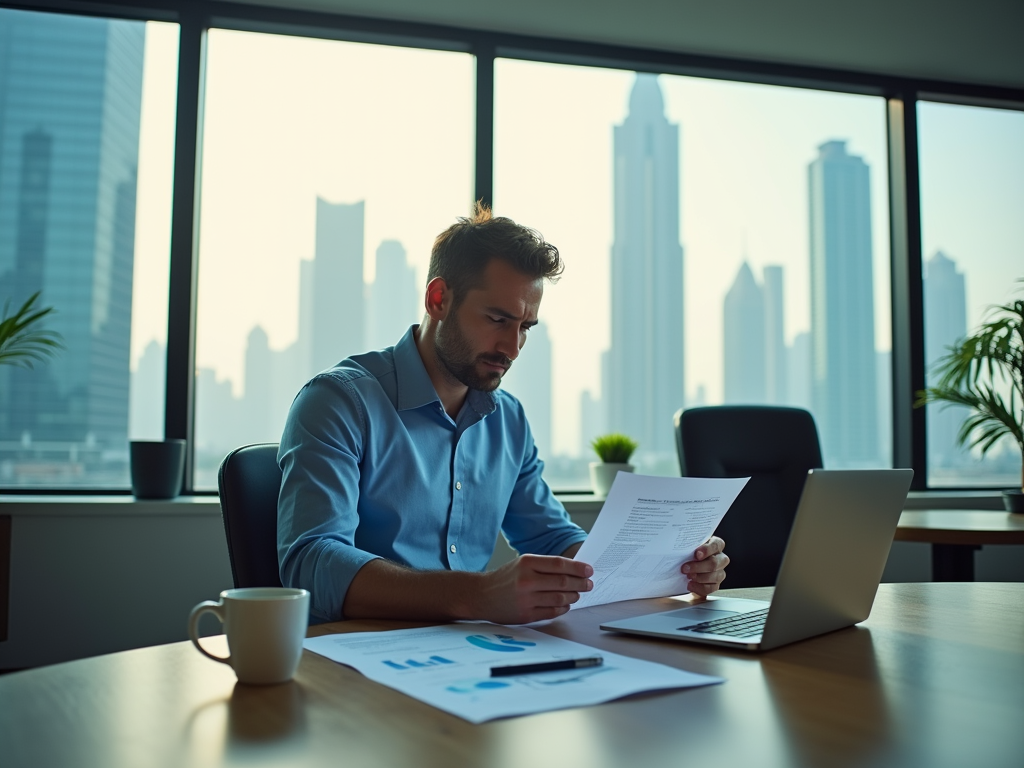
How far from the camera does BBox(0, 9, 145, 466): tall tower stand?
3053 millimetres

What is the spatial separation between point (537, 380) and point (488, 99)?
1.17 m

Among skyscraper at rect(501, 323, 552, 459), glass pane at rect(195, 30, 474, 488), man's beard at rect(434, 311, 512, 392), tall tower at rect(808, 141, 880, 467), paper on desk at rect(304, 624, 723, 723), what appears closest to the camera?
paper on desk at rect(304, 624, 723, 723)

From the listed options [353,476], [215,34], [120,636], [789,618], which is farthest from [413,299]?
[789,618]

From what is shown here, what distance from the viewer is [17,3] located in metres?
3.09

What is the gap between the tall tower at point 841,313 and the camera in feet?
12.5

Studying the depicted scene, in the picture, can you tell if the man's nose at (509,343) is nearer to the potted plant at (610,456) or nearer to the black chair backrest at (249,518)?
the black chair backrest at (249,518)

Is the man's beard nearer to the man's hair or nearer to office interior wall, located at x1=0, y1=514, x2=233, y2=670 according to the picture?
the man's hair

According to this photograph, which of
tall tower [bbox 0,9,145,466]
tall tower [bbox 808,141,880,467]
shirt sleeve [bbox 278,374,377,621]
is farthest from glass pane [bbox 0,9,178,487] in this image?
tall tower [bbox 808,141,880,467]

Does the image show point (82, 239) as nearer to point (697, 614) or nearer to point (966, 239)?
point (697, 614)

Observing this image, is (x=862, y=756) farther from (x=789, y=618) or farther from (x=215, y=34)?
(x=215, y=34)

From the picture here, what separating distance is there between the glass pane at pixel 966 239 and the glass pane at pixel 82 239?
340cm

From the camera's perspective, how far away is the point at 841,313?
12.7 ft

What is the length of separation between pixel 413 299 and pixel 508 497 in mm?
1821

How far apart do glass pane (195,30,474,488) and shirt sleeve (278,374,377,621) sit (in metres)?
1.86
